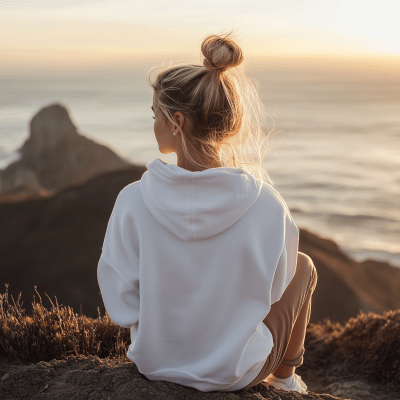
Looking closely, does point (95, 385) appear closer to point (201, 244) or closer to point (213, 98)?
point (201, 244)

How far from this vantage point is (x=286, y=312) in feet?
7.37

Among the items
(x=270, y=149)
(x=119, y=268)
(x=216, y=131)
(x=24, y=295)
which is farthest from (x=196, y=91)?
(x=24, y=295)

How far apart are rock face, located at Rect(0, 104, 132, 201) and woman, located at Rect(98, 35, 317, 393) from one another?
3631 cm

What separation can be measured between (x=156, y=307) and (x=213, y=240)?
0.44 m

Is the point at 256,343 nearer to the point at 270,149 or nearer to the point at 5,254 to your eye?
the point at 270,149

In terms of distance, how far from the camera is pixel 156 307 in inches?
79.4

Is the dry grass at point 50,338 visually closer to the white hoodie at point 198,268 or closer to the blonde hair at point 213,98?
the white hoodie at point 198,268

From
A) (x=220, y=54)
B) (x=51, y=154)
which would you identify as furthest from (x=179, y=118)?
(x=51, y=154)

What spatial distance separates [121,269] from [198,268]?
0.40 m

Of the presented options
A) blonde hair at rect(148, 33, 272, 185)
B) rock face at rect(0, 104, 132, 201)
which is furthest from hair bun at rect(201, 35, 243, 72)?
rock face at rect(0, 104, 132, 201)

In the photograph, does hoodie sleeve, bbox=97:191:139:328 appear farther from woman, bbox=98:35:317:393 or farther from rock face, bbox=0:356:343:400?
rock face, bbox=0:356:343:400

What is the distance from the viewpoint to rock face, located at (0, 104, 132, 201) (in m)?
37.7

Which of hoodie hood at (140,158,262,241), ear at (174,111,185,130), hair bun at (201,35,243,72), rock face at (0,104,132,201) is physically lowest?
rock face at (0,104,132,201)

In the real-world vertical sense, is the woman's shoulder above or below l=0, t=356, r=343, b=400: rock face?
above
